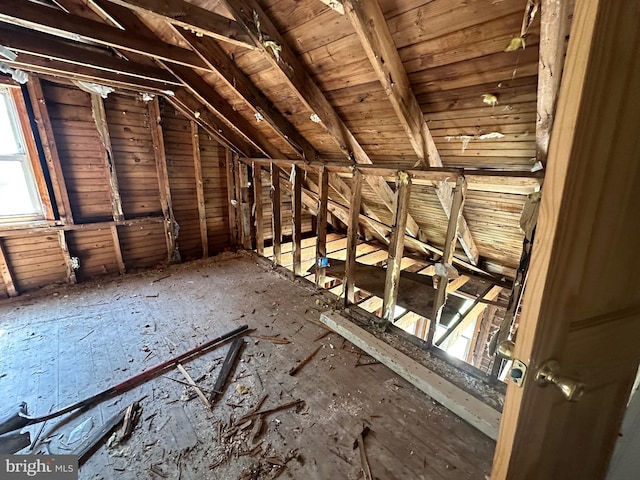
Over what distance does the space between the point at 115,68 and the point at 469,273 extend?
5.16 metres

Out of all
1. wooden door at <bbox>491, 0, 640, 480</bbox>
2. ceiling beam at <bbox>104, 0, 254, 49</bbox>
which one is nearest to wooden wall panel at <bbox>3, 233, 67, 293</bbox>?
ceiling beam at <bbox>104, 0, 254, 49</bbox>

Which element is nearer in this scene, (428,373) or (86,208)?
(428,373)

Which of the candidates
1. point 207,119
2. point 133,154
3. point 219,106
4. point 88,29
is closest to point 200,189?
point 133,154

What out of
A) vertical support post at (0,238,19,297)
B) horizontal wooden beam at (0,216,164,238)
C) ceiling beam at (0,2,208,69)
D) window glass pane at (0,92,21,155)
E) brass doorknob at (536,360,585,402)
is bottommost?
vertical support post at (0,238,19,297)

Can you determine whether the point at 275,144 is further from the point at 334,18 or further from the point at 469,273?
the point at 469,273

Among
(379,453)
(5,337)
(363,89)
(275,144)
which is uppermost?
(363,89)

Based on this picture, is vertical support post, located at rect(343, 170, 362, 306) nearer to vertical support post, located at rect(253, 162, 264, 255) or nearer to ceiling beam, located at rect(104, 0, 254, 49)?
ceiling beam, located at rect(104, 0, 254, 49)

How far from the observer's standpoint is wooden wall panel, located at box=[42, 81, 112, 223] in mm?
3164

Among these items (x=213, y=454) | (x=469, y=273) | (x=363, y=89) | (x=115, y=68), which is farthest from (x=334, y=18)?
(x=469, y=273)

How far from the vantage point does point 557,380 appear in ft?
1.56

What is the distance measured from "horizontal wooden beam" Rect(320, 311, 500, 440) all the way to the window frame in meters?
3.85

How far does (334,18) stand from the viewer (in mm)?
1620

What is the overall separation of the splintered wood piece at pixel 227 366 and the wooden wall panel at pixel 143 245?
2629 mm

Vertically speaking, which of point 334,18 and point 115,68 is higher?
point 115,68
